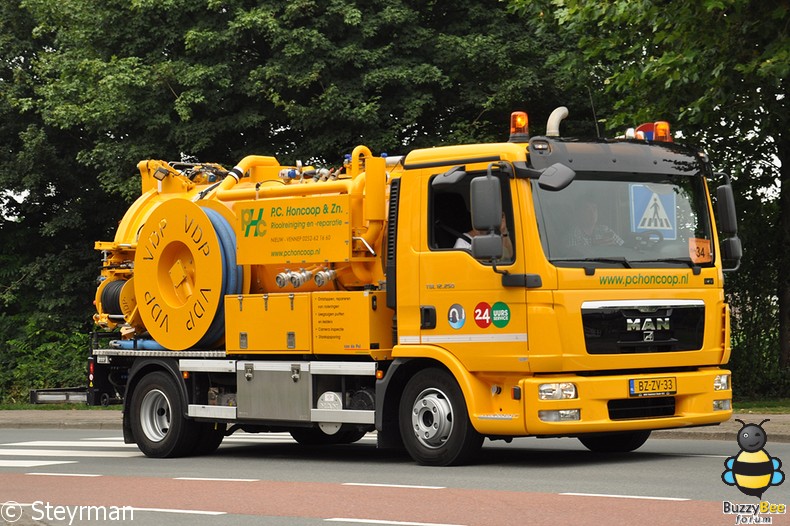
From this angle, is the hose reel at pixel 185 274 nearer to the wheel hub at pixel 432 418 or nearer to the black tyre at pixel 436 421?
the black tyre at pixel 436 421

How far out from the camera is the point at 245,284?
610 inches

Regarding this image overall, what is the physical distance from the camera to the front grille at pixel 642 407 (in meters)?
12.9

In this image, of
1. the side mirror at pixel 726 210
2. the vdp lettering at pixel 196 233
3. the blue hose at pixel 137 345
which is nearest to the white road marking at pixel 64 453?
the blue hose at pixel 137 345

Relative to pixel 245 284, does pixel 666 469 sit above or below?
below

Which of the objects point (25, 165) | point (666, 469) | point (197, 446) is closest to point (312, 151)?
point (25, 165)

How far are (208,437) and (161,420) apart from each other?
1.90 feet

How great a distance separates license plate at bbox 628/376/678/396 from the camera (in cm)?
1293

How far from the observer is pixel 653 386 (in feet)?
42.8

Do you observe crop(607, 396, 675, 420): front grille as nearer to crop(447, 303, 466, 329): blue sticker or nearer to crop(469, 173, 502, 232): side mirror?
crop(447, 303, 466, 329): blue sticker

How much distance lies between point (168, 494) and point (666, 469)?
167 inches

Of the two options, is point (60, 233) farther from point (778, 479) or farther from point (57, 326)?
point (778, 479)

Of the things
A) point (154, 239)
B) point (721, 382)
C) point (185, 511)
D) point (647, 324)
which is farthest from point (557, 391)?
point (154, 239)

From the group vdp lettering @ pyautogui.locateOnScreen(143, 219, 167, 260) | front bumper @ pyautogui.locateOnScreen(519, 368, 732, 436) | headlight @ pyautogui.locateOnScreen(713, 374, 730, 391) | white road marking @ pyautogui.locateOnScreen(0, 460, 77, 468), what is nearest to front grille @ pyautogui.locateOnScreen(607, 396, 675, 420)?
front bumper @ pyautogui.locateOnScreen(519, 368, 732, 436)

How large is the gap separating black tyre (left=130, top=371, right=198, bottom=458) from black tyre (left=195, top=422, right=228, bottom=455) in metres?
0.09
